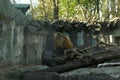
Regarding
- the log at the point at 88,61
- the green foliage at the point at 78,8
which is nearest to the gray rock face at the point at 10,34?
the log at the point at 88,61

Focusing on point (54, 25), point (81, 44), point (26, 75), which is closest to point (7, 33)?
point (26, 75)

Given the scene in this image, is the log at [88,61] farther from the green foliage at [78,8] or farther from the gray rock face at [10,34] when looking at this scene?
the green foliage at [78,8]

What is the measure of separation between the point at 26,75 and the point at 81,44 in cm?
1259

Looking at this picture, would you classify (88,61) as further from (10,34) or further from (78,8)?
(78,8)

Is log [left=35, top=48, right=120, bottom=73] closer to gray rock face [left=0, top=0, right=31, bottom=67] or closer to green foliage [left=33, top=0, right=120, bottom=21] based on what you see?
gray rock face [left=0, top=0, right=31, bottom=67]

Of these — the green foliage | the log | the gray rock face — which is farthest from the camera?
the green foliage

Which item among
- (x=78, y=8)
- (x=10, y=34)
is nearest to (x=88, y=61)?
(x=10, y=34)

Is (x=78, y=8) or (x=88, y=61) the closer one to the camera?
(x=88, y=61)

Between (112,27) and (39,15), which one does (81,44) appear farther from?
(39,15)

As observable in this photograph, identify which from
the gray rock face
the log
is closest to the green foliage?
the gray rock face

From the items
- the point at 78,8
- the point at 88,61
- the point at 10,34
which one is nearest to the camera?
the point at 88,61

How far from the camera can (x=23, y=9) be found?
12.2 metres

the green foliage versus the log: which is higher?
the green foliage

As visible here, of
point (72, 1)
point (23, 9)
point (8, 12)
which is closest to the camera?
point (8, 12)
